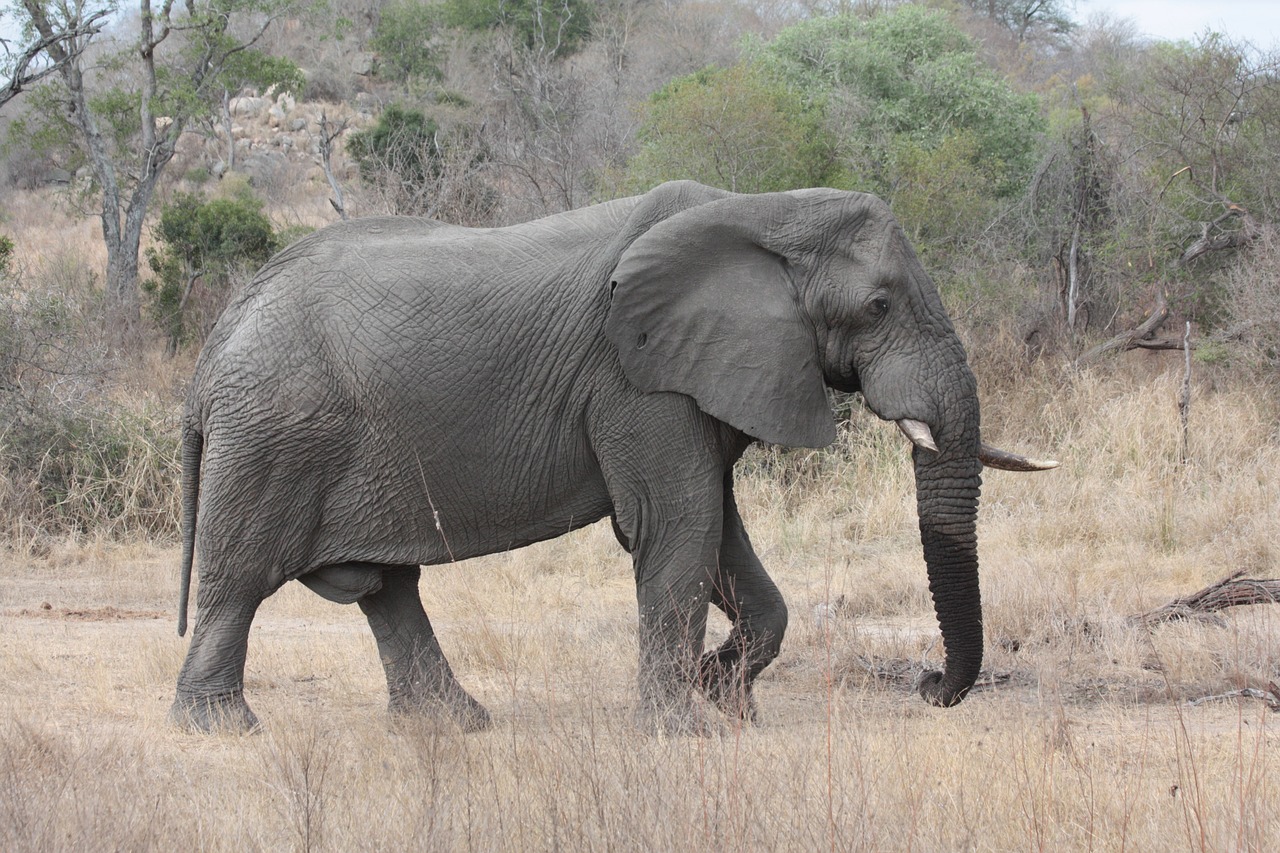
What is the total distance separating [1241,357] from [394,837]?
11.5 meters

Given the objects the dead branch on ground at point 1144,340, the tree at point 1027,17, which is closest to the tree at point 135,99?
the dead branch on ground at point 1144,340

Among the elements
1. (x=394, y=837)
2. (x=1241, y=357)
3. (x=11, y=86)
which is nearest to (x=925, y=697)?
(x=394, y=837)

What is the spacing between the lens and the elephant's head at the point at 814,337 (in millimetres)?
5297

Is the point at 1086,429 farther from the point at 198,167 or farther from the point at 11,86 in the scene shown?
the point at 198,167

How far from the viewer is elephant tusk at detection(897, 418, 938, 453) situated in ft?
16.9

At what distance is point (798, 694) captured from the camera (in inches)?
262

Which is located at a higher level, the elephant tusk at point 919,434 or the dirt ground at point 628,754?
the elephant tusk at point 919,434

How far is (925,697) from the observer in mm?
5676

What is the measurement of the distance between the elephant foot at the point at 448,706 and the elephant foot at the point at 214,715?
0.61 meters

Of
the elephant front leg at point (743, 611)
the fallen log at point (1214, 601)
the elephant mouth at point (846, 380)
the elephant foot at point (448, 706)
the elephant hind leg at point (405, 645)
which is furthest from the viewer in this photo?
the fallen log at point (1214, 601)

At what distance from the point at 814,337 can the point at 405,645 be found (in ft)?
7.52

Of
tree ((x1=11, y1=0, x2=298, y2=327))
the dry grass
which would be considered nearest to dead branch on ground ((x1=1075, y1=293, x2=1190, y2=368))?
the dry grass

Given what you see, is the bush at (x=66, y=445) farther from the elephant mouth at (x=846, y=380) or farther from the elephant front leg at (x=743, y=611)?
the elephant mouth at (x=846, y=380)

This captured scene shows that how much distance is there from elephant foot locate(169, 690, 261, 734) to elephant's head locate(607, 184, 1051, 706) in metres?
2.22
